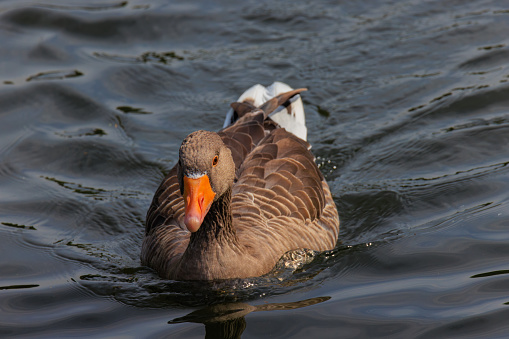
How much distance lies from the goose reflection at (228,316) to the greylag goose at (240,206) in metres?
0.34

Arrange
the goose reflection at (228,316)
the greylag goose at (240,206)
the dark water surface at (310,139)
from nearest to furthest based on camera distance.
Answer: the greylag goose at (240,206) < the goose reflection at (228,316) < the dark water surface at (310,139)

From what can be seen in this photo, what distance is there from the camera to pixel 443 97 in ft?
38.9

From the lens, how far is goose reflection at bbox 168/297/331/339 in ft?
22.7

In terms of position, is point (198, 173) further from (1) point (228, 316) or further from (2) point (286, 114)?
(2) point (286, 114)

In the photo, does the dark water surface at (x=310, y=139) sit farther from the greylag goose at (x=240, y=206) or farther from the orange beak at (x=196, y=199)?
the orange beak at (x=196, y=199)

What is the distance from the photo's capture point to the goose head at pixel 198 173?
654cm

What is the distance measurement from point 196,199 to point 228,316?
1364mm

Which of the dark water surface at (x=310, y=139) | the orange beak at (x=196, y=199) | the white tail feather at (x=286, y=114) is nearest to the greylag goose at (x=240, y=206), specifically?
the orange beak at (x=196, y=199)

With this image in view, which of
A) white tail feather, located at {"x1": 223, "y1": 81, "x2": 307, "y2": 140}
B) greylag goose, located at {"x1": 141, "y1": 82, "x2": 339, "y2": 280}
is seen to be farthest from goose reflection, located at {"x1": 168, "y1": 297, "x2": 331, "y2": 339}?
white tail feather, located at {"x1": 223, "y1": 81, "x2": 307, "y2": 140}

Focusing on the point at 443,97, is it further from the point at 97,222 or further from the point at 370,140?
the point at 97,222

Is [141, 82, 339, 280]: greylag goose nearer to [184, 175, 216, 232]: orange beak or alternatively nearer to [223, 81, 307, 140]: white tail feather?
[184, 175, 216, 232]: orange beak

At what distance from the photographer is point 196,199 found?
6570mm

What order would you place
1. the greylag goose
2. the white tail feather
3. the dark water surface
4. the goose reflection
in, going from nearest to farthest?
the greylag goose → the goose reflection → the dark water surface → the white tail feather

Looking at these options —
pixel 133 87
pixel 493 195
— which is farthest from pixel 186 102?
pixel 493 195
